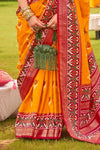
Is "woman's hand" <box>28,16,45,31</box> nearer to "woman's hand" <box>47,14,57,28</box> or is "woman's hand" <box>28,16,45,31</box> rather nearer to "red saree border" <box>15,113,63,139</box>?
"woman's hand" <box>47,14,57,28</box>

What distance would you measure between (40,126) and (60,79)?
40 centimetres

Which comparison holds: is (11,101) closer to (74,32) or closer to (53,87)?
(53,87)

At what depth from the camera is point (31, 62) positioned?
3195 millimetres

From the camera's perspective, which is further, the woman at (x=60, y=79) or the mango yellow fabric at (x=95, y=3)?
the mango yellow fabric at (x=95, y=3)

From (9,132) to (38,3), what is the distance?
3.55 feet

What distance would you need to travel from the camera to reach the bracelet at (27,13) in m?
3.04

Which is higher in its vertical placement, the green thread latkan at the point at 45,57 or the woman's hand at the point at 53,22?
the woman's hand at the point at 53,22

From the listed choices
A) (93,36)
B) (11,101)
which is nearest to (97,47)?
(93,36)

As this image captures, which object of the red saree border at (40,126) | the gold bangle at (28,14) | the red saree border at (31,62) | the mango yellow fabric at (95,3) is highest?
the gold bangle at (28,14)

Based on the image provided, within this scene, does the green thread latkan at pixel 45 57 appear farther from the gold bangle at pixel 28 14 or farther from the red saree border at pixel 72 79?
the gold bangle at pixel 28 14

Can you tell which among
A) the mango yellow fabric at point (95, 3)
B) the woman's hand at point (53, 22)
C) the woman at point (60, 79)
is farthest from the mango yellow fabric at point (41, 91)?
the mango yellow fabric at point (95, 3)

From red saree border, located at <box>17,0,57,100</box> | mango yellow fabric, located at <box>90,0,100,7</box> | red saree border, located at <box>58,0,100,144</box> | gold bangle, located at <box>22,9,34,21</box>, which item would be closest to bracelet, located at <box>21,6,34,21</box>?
gold bangle, located at <box>22,9,34,21</box>

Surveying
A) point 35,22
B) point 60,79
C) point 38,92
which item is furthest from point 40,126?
point 35,22

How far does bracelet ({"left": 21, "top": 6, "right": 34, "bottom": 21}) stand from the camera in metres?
3.04
